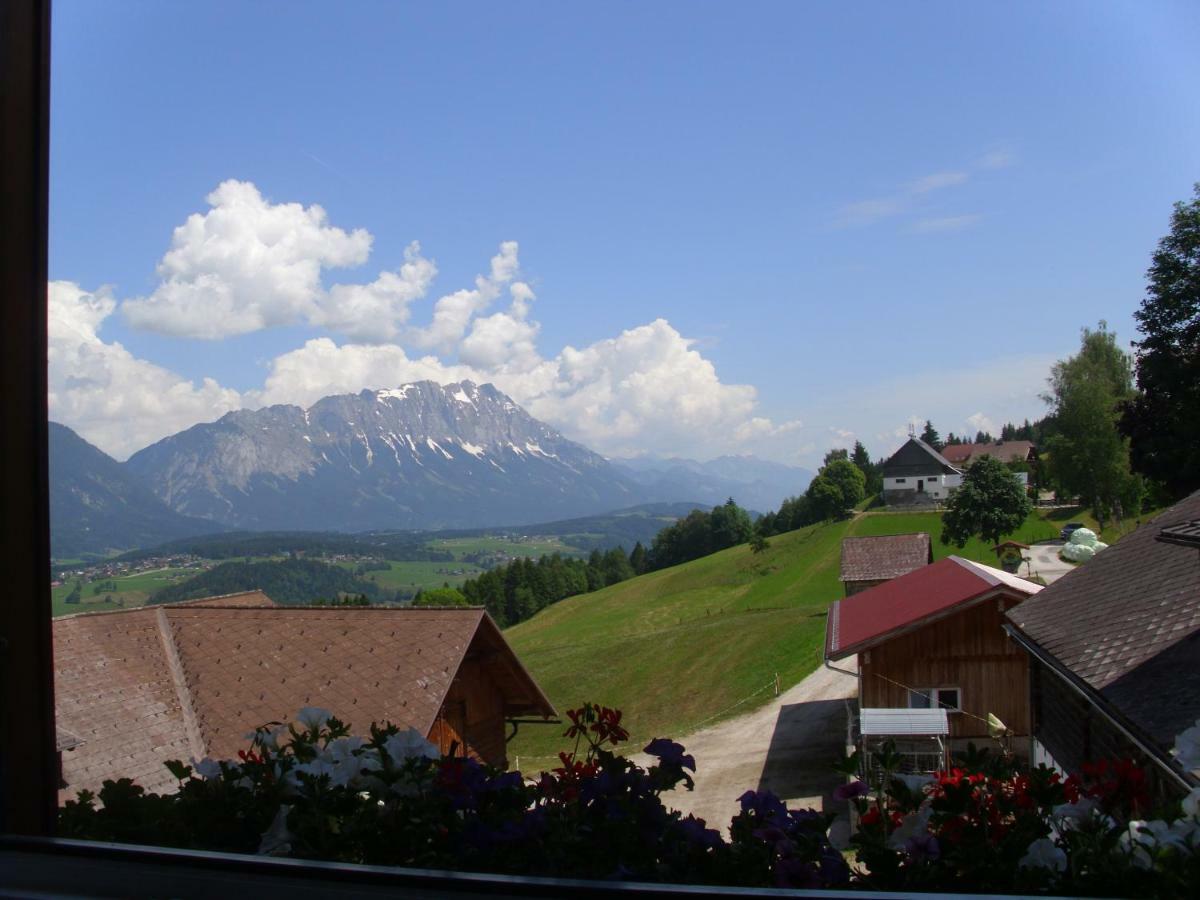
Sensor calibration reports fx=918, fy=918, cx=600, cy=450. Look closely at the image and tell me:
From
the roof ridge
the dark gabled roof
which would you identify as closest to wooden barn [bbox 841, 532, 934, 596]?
the dark gabled roof

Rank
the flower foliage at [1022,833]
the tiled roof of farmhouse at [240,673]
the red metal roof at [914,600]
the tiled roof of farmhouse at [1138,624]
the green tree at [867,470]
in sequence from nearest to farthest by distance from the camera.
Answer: the flower foliage at [1022,833]
the tiled roof of farmhouse at [1138,624]
the tiled roof of farmhouse at [240,673]
the red metal roof at [914,600]
the green tree at [867,470]

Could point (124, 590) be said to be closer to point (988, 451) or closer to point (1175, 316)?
point (1175, 316)

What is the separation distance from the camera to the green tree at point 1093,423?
23.8ft

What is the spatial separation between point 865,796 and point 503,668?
20.7ft

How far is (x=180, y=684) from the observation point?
22.3ft

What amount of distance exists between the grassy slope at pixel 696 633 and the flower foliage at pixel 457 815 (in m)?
4.89

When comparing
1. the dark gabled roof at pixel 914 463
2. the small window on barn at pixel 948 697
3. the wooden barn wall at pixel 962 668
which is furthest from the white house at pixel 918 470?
the small window on barn at pixel 948 697

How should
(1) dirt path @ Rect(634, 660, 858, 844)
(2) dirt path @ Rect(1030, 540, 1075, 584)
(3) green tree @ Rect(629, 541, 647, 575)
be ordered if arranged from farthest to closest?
(3) green tree @ Rect(629, 541, 647, 575) → (2) dirt path @ Rect(1030, 540, 1075, 584) → (1) dirt path @ Rect(634, 660, 858, 844)

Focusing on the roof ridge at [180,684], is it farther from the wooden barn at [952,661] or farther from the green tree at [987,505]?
the green tree at [987,505]

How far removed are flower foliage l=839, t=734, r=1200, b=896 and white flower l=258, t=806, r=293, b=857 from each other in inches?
32.0

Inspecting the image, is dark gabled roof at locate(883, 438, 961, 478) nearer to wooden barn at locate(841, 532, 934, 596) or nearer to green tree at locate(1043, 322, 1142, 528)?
green tree at locate(1043, 322, 1142, 528)

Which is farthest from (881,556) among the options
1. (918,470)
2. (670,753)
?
(670,753)

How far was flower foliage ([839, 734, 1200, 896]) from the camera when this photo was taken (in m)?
1.03

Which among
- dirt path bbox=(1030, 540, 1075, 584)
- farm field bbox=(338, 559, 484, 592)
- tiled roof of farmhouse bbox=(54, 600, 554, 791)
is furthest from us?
farm field bbox=(338, 559, 484, 592)
